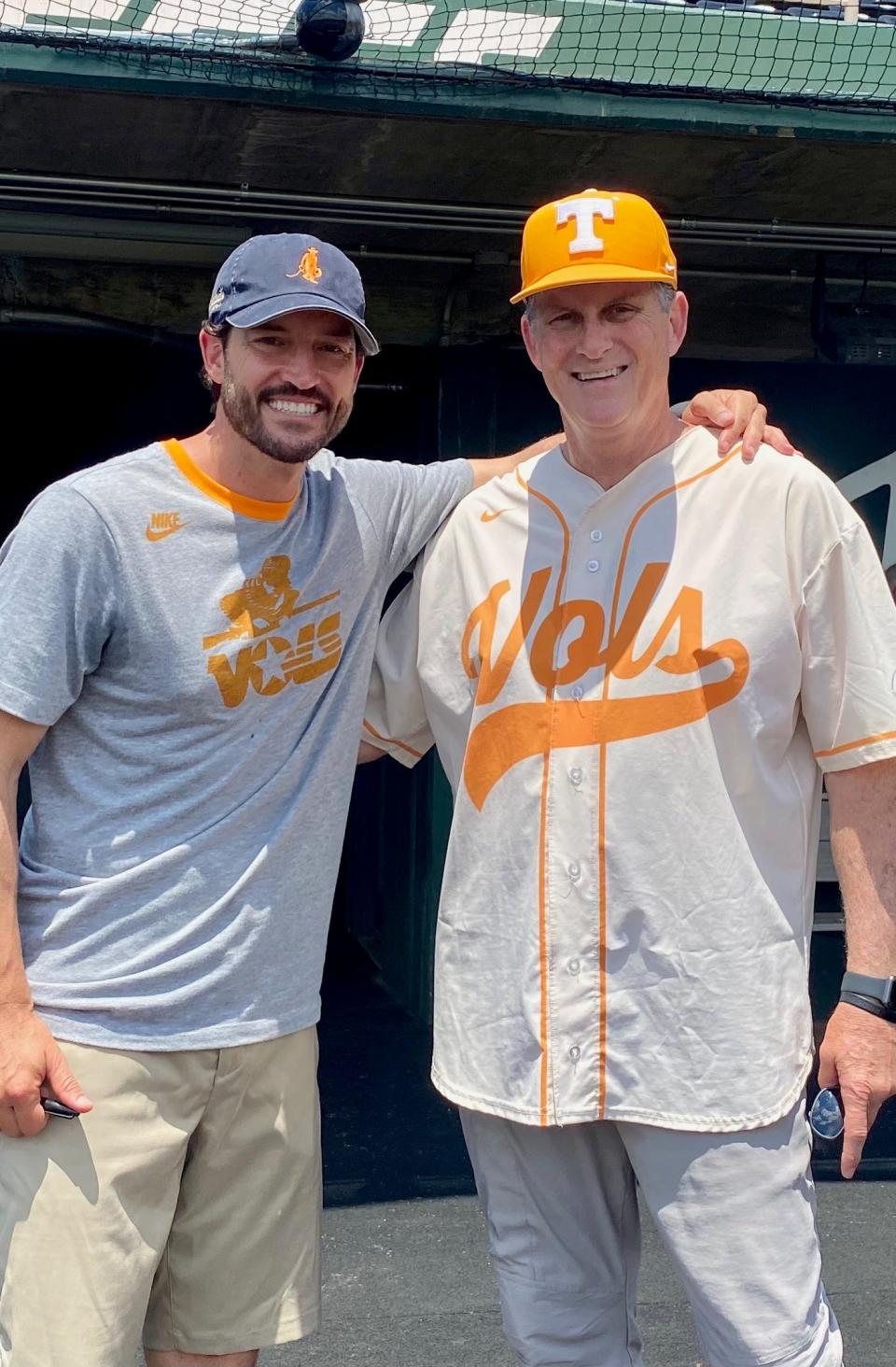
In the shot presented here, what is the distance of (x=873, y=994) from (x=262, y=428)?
1.22m

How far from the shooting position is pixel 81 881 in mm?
2166

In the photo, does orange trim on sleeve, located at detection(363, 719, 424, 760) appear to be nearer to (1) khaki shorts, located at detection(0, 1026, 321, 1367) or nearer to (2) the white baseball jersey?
(2) the white baseball jersey

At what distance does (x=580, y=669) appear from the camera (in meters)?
2.18

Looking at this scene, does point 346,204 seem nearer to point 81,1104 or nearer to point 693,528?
point 693,528

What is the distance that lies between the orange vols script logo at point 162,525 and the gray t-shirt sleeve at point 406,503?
365 millimetres

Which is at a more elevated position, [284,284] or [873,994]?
[284,284]

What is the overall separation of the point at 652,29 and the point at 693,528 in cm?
237

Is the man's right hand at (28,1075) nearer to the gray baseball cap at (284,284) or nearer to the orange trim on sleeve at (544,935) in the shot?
the orange trim on sleeve at (544,935)

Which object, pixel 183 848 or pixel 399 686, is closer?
pixel 183 848

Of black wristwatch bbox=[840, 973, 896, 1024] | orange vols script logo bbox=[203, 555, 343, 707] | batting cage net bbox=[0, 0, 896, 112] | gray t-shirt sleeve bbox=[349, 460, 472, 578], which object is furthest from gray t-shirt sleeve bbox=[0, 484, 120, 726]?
batting cage net bbox=[0, 0, 896, 112]

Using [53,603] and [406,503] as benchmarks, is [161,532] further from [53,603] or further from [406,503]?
[406,503]

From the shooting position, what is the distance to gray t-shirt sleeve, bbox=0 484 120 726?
207 centimetres

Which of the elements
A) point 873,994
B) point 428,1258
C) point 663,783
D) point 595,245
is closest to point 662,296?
point 595,245

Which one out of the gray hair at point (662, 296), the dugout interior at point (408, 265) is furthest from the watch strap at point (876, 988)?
the dugout interior at point (408, 265)
